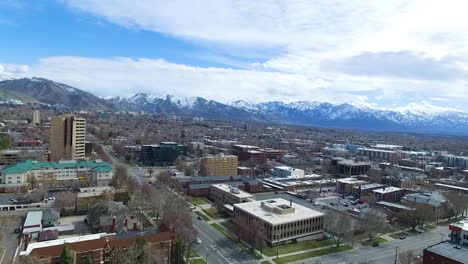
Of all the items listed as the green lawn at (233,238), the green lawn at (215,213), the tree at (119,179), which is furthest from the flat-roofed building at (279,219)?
the tree at (119,179)

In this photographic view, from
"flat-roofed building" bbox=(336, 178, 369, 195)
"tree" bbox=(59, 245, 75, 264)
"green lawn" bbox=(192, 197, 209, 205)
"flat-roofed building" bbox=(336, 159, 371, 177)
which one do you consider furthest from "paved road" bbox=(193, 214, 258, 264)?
"flat-roofed building" bbox=(336, 159, 371, 177)

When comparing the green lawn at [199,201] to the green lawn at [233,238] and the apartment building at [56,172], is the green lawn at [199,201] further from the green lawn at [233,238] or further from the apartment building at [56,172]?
the apartment building at [56,172]

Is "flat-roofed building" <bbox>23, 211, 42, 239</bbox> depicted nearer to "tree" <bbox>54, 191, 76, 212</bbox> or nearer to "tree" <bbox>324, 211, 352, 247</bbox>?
"tree" <bbox>54, 191, 76, 212</bbox>

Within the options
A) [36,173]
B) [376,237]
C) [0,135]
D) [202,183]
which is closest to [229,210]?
[202,183]

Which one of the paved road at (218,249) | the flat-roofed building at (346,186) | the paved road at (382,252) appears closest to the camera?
the paved road at (218,249)

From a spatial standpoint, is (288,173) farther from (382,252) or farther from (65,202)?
(65,202)

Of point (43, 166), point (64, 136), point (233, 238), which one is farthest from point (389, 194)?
point (64, 136)
